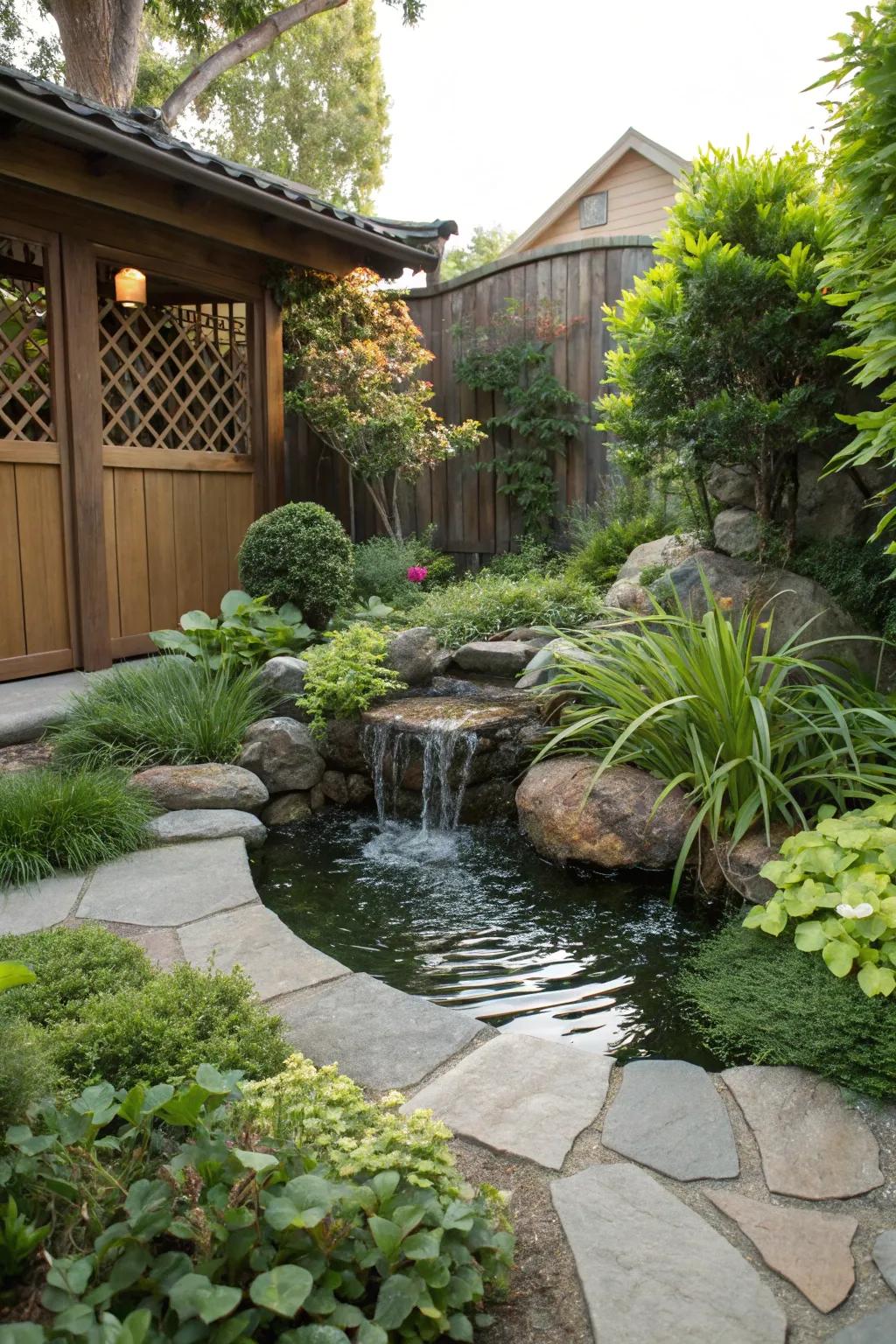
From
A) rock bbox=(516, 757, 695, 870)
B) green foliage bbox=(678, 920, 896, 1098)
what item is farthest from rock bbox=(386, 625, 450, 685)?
green foliage bbox=(678, 920, 896, 1098)

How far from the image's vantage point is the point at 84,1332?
44.9 inches

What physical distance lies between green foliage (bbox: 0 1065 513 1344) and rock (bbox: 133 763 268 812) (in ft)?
8.23

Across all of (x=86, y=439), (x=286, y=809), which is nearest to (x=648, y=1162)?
(x=286, y=809)

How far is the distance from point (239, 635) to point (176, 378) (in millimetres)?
2186

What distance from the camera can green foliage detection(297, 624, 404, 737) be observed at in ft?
15.0

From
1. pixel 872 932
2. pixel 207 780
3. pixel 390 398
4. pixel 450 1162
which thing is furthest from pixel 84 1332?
pixel 390 398

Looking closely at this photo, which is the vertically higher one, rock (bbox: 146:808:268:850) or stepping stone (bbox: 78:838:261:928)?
rock (bbox: 146:808:268:850)

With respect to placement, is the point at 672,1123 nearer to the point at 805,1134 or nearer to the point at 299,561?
the point at 805,1134

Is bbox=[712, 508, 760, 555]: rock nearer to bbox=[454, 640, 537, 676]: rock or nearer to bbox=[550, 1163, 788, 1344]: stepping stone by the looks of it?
bbox=[454, 640, 537, 676]: rock

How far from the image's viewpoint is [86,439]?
18.3 feet

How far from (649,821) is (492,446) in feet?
17.8

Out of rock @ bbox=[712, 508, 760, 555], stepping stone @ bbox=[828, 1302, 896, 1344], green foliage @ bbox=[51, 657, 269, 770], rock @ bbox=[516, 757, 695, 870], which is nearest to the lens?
stepping stone @ bbox=[828, 1302, 896, 1344]

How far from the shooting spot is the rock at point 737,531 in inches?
184

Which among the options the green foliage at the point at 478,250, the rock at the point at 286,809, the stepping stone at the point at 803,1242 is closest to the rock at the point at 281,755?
the rock at the point at 286,809
